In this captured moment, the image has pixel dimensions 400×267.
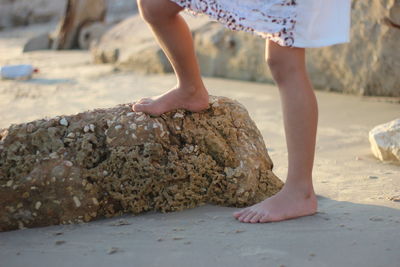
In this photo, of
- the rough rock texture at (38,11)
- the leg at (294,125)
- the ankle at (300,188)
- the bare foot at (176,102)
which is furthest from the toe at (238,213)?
the rough rock texture at (38,11)

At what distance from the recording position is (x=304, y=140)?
2461 mm

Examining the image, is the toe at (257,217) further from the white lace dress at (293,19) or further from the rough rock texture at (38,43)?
the rough rock texture at (38,43)

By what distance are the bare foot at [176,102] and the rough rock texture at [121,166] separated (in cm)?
3

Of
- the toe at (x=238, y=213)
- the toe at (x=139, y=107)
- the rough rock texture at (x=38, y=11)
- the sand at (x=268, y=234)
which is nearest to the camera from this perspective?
the sand at (x=268, y=234)

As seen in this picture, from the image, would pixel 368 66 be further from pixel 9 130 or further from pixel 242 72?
pixel 9 130

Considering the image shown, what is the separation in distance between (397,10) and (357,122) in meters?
1.10

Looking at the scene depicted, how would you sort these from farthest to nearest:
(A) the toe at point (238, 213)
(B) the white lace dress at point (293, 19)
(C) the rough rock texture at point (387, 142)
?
(C) the rough rock texture at point (387, 142) < (A) the toe at point (238, 213) < (B) the white lace dress at point (293, 19)

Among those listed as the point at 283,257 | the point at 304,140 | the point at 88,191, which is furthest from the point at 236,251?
the point at 88,191

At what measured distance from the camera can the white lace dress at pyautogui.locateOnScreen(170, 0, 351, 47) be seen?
7.75ft

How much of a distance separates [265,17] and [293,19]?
4.1 inches

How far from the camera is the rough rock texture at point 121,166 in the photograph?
2.52 meters

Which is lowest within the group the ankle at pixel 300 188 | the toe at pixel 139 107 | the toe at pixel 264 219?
the toe at pixel 264 219

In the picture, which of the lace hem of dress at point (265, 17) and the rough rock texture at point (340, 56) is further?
the rough rock texture at point (340, 56)

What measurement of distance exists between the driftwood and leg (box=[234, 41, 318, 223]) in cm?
785
